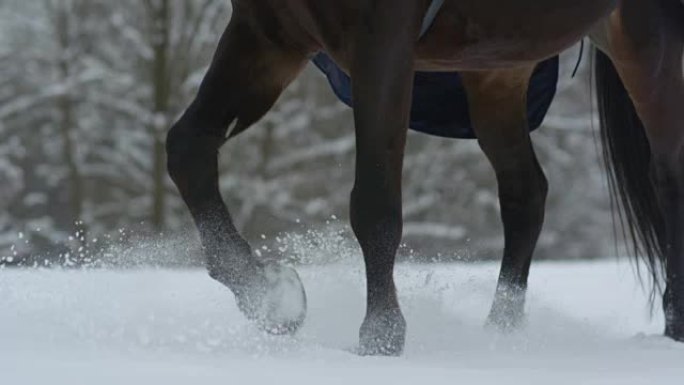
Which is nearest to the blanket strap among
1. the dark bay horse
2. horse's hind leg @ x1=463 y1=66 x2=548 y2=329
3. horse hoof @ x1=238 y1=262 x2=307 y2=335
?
the dark bay horse

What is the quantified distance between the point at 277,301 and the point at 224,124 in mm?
538

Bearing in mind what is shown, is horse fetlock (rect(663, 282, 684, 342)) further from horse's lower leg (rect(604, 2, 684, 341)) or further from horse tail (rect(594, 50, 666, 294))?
horse tail (rect(594, 50, 666, 294))

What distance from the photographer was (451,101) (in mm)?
4348

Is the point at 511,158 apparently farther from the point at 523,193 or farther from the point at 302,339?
the point at 302,339

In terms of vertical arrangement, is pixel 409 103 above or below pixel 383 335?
above

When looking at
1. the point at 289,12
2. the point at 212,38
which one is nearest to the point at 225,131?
the point at 289,12

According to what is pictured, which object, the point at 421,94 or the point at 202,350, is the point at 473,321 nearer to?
the point at 421,94

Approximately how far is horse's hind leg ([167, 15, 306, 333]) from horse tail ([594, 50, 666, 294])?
4.08 ft

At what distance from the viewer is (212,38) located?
16.2 metres

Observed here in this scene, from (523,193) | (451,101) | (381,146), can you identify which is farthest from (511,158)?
(381,146)

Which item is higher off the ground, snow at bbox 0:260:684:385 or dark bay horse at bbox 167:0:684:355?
dark bay horse at bbox 167:0:684:355

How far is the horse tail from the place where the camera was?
439 cm

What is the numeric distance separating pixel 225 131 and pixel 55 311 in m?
0.64

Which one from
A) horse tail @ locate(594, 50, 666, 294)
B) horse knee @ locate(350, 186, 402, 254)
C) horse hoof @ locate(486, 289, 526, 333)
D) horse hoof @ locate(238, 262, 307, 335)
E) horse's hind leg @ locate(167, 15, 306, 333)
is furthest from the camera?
horse tail @ locate(594, 50, 666, 294)
